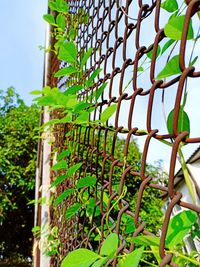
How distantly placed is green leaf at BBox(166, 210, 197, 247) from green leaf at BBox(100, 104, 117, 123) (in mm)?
323

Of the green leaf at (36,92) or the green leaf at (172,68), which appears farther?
the green leaf at (36,92)

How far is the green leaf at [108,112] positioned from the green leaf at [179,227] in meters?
0.32

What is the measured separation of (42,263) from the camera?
2.29m

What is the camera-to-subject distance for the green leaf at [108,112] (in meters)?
0.76

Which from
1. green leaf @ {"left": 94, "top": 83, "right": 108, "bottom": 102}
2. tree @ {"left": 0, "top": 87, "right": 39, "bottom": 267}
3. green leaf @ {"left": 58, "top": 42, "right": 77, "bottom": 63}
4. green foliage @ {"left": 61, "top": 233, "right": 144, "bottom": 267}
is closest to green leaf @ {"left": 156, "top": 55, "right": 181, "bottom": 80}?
green foliage @ {"left": 61, "top": 233, "right": 144, "bottom": 267}

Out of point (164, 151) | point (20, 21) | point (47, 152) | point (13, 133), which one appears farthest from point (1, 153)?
point (164, 151)

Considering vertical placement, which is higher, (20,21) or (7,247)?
(20,21)

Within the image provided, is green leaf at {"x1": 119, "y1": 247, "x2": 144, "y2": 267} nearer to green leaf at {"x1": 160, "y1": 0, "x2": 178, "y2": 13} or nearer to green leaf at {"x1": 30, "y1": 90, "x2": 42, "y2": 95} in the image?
green leaf at {"x1": 160, "y1": 0, "x2": 178, "y2": 13}

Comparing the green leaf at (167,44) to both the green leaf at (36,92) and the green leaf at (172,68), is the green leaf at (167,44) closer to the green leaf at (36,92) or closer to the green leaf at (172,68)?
→ the green leaf at (172,68)

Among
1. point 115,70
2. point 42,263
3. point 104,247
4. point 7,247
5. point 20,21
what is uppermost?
point 20,21

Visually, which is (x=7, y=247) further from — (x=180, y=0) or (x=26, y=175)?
(x=180, y=0)

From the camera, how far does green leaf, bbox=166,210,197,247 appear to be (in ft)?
1.50

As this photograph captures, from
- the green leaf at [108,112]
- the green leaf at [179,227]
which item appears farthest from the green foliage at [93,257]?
the green leaf at [108,112]

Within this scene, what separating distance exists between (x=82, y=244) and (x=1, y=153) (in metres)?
8.41
